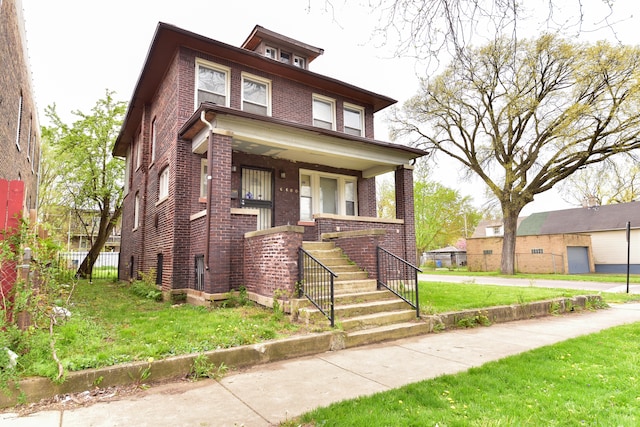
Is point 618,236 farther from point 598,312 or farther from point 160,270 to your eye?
point 160,270

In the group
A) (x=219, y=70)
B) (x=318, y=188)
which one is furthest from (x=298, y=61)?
(x=318, y=188)

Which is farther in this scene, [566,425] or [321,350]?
[321,350]

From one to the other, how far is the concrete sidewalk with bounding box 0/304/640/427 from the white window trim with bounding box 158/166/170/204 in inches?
283

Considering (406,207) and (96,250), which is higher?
(406,207)

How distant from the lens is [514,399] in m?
3.24

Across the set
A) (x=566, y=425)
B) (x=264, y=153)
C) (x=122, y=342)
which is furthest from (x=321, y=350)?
(x=264, y=153)

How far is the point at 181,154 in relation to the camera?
9.09 m

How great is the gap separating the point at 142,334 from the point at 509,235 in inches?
882

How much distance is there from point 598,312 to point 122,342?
1070 cm

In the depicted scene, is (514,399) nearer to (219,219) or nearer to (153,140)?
(219,219)

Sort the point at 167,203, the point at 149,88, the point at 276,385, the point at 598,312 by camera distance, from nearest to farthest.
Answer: the point at 276,385, the point at 598,312, the point at 167,203, the point at 149,88

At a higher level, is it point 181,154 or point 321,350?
point 181,154

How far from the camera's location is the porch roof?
25.3ft

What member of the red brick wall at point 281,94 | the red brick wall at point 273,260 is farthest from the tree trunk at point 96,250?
the red brick wall at point 273,260
